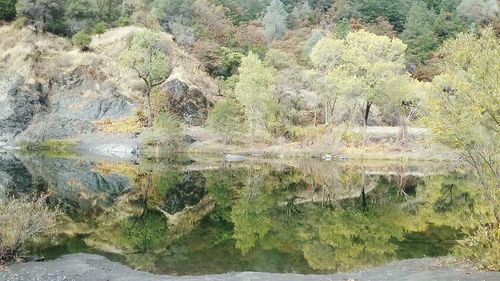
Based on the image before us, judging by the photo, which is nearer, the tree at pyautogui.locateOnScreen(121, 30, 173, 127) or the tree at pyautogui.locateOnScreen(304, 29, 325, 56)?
the tree at pyautogui.locateOnScreen(121, 30, 173, 127)

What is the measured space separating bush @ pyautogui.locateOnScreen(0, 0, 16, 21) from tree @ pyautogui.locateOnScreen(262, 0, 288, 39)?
44238 millimetres

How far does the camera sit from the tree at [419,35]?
90.0 m

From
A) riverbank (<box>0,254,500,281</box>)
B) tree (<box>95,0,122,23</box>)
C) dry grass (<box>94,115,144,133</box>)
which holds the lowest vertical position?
dry grass (<box>94,115,144,133</box>)

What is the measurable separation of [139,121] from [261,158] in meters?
19.6

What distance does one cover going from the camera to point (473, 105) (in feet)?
44.6

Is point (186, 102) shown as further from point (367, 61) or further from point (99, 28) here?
point (367, 61)

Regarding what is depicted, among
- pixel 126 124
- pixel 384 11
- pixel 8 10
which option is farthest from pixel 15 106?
pixel 384 11

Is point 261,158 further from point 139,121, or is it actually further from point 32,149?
point 32,149

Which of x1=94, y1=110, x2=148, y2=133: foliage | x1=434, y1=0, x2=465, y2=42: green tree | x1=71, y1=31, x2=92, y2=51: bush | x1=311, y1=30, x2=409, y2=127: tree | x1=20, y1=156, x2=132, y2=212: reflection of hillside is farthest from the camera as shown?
x1=434, y1=0, x2=465, y2=42: green tree

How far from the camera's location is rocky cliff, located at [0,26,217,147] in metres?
65.8

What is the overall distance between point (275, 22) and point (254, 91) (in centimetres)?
4742

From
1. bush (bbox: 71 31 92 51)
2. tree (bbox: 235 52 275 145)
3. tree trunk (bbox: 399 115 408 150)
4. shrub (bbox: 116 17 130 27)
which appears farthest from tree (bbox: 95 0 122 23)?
tree trunk (bbox: 399 115 408 150)

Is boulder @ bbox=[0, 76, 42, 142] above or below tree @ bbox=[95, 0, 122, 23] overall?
below

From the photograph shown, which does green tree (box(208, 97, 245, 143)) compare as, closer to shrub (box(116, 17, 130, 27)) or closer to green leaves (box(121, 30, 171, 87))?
green leaves (box(121, 30, 171, 87))
